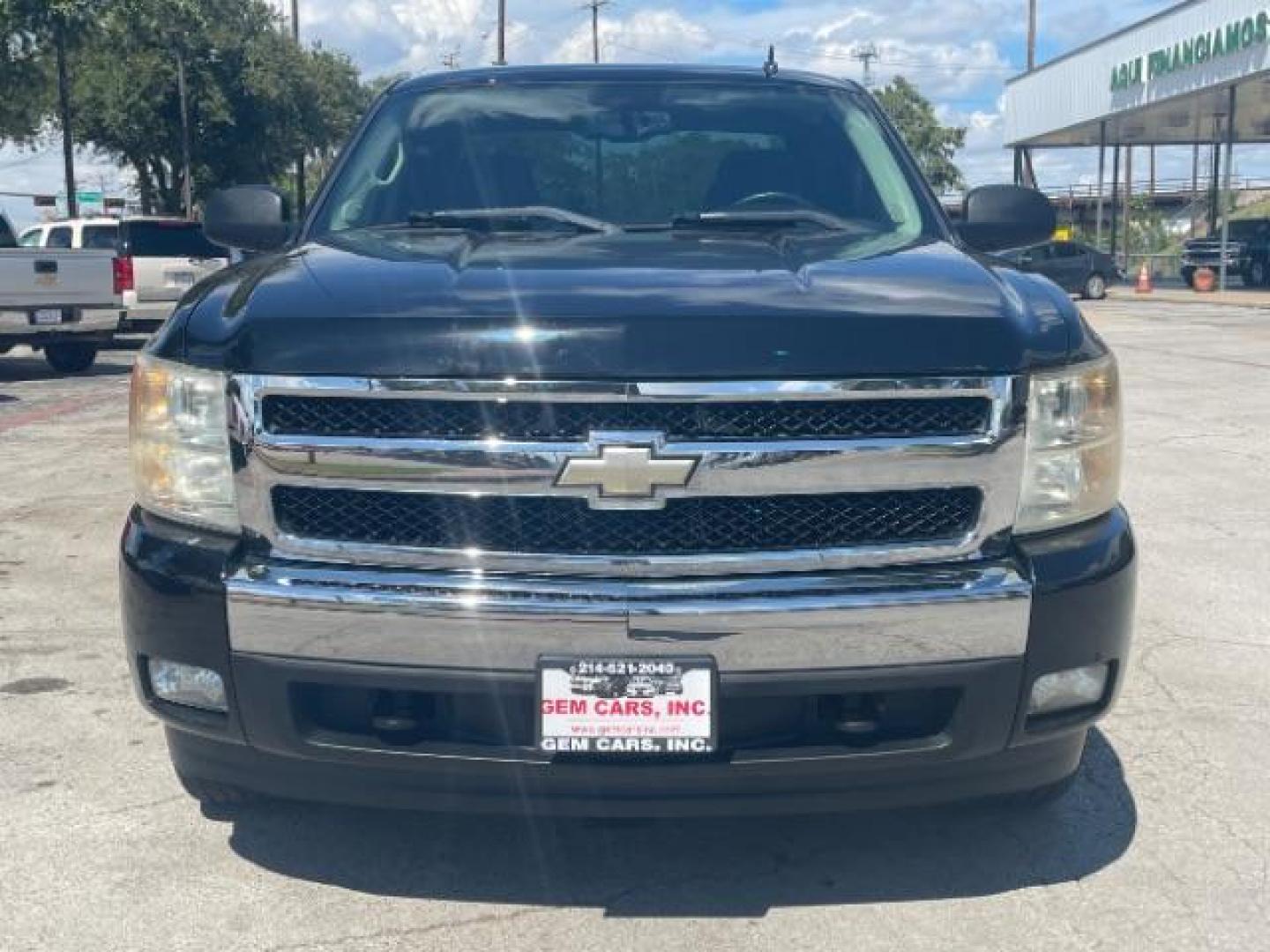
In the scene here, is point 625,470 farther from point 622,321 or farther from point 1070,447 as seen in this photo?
point 1070,447

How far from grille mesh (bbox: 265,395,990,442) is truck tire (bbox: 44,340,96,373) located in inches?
537

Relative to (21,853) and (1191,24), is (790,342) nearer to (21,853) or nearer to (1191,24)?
(21,853)

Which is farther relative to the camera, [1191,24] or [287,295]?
[1191,24]

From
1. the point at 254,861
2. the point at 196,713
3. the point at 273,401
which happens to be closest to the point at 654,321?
the point at 273,401

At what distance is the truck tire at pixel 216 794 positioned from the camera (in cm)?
342

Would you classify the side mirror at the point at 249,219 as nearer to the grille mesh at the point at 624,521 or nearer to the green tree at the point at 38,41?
the grille mesh at the point at 624,521

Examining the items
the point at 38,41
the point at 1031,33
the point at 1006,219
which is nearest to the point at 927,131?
the point at 1031,33

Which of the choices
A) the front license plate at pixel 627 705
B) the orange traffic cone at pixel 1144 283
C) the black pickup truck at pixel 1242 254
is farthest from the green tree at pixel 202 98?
the front license plate at pixel 627 705

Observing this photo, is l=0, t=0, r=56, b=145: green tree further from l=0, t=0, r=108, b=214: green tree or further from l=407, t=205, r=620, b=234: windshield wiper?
l=407, t=205, r=620, b=234: windshield wiper

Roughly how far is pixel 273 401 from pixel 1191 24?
105 ft

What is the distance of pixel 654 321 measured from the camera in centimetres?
278

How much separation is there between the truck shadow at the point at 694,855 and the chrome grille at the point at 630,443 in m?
0.81

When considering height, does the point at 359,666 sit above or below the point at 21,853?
above

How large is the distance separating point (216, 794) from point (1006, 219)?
2.76m
